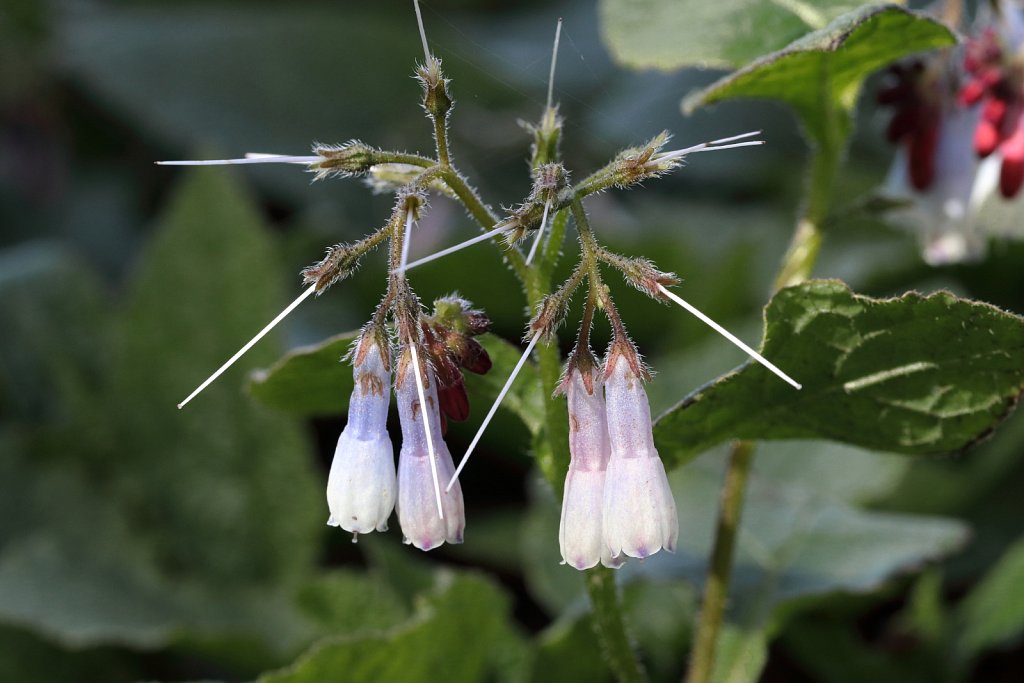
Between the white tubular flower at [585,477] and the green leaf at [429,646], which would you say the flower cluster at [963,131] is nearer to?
the white tubular flower at [585,477]

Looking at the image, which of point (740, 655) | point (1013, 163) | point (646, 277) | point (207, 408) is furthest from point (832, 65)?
point (207, 408)

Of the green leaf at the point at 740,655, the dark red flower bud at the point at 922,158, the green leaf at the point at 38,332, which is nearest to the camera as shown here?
the dark red flower bud at the point at 922,158

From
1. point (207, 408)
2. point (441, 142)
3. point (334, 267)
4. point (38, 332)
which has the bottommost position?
point (207, 408)

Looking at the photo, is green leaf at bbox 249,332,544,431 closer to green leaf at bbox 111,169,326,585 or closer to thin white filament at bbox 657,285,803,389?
thin white filament at bbox 657,285,803,389

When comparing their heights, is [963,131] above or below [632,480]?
above

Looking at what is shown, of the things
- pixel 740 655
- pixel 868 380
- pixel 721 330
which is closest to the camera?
pixel 721 330

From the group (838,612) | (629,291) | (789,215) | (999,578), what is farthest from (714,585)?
(789,215)

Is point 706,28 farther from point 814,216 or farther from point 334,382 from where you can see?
point 334,382

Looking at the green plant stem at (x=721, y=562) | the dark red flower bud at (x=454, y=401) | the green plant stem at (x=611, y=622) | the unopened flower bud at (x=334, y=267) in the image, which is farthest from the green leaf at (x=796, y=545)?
the unopened flower bud at (x=334, y=267)
